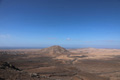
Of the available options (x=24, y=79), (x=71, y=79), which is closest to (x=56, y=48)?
(x=71, y=79)

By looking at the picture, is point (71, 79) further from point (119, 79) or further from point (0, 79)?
point (0, 79)

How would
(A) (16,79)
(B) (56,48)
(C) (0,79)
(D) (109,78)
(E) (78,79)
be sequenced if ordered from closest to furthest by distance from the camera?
(C) (0,79) < (A) (16,79) < (E) (78,79) < (D) (109,78) < (B) (56,48)

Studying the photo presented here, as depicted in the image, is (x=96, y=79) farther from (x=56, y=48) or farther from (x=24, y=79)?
(x=56, y=48)

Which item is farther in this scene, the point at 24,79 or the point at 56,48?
the point at 56,48

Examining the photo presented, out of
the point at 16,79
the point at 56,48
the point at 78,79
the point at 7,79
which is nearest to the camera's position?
the point at 7,79

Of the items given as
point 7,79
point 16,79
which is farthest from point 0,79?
point 16,79

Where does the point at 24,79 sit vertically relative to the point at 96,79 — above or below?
above

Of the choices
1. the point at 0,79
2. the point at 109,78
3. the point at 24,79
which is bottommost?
the point at 109,78

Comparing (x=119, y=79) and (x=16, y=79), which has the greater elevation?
(x=16, y=79)

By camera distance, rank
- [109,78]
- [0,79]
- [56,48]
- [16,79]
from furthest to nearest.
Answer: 1. [56,48]
2. [109,78]
3. [16,79]
4. [0,79]
